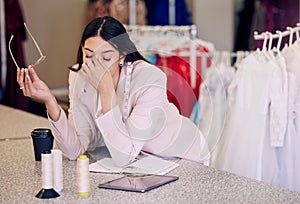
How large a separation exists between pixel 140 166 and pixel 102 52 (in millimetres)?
343

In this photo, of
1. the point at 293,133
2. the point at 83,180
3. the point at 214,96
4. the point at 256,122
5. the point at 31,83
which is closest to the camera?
the point at 83,180

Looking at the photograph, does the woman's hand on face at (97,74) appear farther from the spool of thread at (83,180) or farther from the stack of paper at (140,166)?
the spool of thread at (83,180)

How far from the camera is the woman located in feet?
5.32

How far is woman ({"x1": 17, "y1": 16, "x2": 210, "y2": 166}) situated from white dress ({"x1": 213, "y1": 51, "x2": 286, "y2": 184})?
2.20 ft

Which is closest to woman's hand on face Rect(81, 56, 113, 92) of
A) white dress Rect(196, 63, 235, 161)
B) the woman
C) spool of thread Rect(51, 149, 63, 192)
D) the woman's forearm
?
the woman

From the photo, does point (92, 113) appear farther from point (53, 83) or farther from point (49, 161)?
point (53, 83)

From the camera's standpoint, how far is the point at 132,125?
5.35ft

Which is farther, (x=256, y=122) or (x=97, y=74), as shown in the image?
(x=256, y=122)

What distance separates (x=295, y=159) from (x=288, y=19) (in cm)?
246

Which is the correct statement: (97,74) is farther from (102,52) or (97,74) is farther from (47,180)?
(47,180)

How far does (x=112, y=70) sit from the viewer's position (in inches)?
66.1

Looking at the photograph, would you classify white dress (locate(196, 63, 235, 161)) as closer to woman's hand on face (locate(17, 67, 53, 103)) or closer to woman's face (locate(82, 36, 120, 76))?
woman's face (locate(82, 36, 120, 76))

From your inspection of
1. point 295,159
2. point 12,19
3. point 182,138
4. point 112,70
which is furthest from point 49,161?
point 12,19

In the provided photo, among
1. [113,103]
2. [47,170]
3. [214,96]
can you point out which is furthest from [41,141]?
[214,96]
